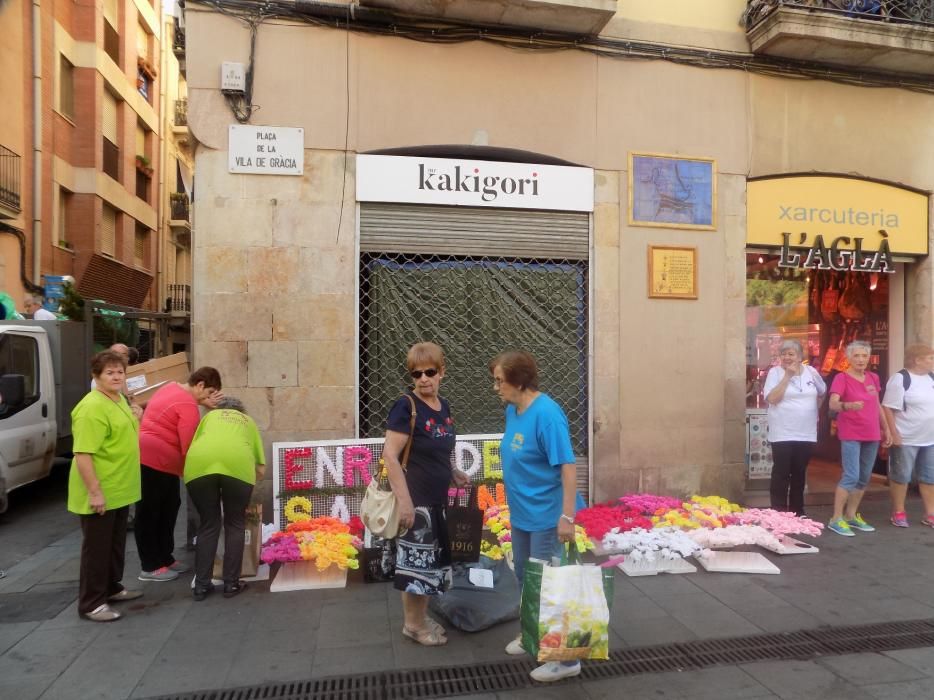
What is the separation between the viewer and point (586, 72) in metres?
6.60

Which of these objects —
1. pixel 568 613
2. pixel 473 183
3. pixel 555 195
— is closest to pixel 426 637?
pixel 568 613

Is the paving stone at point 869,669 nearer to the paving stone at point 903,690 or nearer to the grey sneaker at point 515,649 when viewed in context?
the paving stone at point 903,690

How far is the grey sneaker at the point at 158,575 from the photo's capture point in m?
4.73

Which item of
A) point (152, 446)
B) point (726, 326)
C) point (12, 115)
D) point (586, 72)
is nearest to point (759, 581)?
point (726, 326)

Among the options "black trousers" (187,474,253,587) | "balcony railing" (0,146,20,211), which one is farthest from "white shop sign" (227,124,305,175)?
"balcony railing" (0,146,20,211)

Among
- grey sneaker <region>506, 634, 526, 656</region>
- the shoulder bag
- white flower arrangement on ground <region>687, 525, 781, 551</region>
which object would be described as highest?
the shoulder bag

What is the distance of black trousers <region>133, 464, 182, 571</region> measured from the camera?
470cm

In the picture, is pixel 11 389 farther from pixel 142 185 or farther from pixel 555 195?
pixel 142 185

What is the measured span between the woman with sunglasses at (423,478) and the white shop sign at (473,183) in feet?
10.2

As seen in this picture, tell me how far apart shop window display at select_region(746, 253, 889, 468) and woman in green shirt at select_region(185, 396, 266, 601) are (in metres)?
5.62

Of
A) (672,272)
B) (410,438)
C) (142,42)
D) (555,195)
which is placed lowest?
(410,438)

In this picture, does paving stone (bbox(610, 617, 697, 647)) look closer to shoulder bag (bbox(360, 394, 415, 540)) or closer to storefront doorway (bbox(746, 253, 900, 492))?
shoulder bag (bbox(360, 394, 415, 540))

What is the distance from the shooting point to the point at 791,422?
6.02 meters

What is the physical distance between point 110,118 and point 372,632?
63.8 ft
